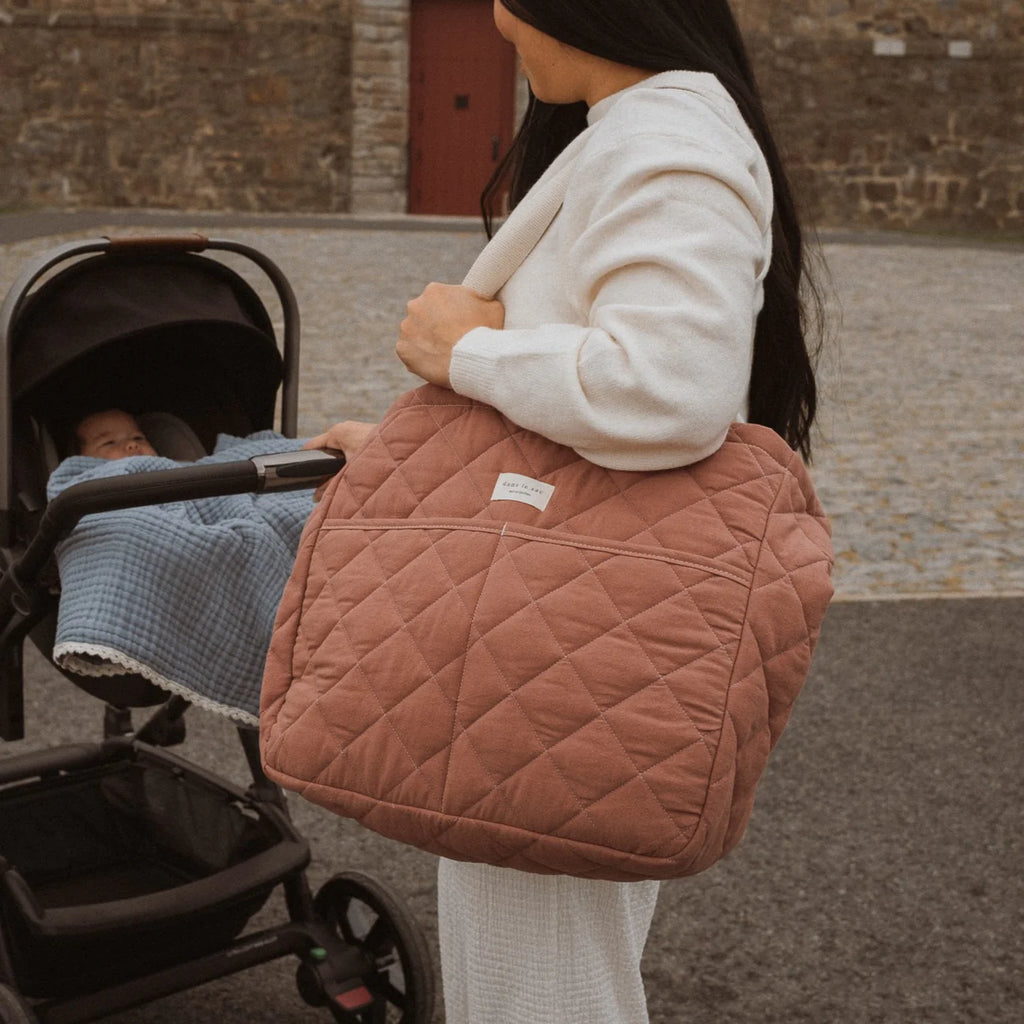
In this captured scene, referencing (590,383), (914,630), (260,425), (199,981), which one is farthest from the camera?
(914,630)

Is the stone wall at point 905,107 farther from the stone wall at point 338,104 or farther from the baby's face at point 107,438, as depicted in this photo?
the baby's face at point 107,438

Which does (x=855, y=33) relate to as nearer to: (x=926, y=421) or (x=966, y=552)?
(x=926, y=421)

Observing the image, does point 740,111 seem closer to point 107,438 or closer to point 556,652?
point 556,652

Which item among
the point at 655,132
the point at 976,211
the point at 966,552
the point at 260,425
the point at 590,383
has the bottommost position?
the point at 976,211

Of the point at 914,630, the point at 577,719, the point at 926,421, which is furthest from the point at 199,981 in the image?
the point at 926,421

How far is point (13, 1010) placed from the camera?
232 centimetres

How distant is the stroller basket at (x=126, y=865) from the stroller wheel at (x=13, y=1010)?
0.30 feet

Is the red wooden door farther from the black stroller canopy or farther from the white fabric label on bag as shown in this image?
the white fabric label on bag

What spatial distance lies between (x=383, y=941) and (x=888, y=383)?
25.0 ft

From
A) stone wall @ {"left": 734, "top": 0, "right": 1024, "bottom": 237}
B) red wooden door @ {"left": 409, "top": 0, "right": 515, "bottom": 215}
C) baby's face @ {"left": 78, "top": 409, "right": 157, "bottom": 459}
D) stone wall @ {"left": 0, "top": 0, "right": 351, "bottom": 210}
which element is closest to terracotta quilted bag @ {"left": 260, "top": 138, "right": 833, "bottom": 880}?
baby's face @ {"left": 78, "top": 409, "right": 157, "bottom": 459}

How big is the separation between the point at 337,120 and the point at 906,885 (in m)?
19.9

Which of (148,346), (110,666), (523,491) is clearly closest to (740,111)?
(523,491)

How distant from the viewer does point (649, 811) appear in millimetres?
1596

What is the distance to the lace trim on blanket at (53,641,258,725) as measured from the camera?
6.83 feet
